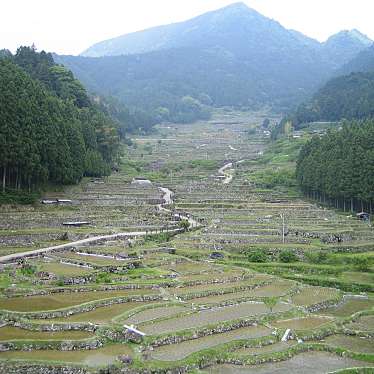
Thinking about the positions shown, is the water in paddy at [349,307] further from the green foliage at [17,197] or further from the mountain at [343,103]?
the mountain at [343,103]

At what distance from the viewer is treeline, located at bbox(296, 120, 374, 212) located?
63969mm

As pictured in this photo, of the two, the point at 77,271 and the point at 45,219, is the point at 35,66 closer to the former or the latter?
the point at 45,219

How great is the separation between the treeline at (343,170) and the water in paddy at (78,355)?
147 feet

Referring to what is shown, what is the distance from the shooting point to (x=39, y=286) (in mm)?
32062

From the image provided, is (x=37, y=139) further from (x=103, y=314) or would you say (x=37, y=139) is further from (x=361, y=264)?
(x=103, y=314)

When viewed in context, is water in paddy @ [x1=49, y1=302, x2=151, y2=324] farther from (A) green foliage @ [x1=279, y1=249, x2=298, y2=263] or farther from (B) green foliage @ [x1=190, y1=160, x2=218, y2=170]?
(B) green foliage @ [x1=190, y1=160, x2=218, y2=170]

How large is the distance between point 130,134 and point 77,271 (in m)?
135

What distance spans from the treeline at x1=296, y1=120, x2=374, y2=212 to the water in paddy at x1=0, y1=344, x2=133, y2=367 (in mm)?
44863

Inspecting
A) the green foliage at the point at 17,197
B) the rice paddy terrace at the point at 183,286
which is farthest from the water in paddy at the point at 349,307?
the green foliage at the point at 17,197

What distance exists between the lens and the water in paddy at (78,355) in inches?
859

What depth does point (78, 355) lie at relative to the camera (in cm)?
2264

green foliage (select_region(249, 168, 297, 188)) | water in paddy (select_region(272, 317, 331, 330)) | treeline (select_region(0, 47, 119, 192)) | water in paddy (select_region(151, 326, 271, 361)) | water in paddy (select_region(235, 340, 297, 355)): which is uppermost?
treeline (select_region(0, 47, 119, 192))

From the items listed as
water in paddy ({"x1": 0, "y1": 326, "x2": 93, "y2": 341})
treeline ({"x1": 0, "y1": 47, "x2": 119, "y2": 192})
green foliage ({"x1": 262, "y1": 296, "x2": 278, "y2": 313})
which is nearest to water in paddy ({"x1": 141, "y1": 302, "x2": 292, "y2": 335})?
green foliage ({"x1": 262, "y1": 296, "x2": 278, "y2": 313})

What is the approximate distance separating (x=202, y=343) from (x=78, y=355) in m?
5.34
